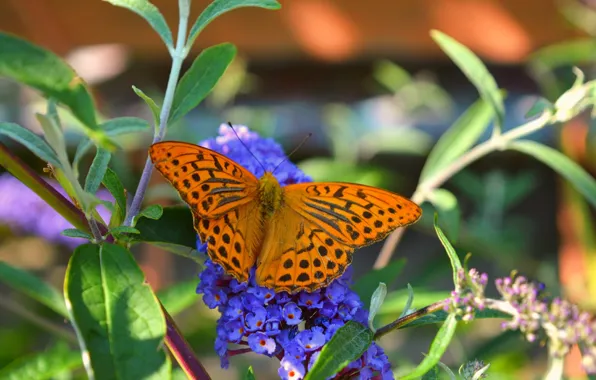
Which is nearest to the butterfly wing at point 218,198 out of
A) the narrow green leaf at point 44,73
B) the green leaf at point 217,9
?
the green leaf at point 217,9

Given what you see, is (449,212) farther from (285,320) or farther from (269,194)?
(285,320)

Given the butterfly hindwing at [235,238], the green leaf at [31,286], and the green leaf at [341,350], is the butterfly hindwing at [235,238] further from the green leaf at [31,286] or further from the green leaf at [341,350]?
the green leaf at [31,286]

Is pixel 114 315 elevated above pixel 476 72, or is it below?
below

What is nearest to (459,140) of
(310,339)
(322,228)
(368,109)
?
(322,228)

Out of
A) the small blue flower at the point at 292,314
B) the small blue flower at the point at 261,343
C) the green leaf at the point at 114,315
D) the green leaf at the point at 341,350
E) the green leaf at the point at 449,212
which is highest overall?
the green leaf at the point at 114,315

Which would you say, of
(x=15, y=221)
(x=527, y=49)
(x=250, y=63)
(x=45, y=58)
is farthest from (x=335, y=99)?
(x=45, y=58)

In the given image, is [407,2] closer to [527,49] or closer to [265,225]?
[527,49]

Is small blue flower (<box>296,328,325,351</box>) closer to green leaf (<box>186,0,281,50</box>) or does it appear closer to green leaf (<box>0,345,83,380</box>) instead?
green leaf (<box>186,0,281,50</box>)
